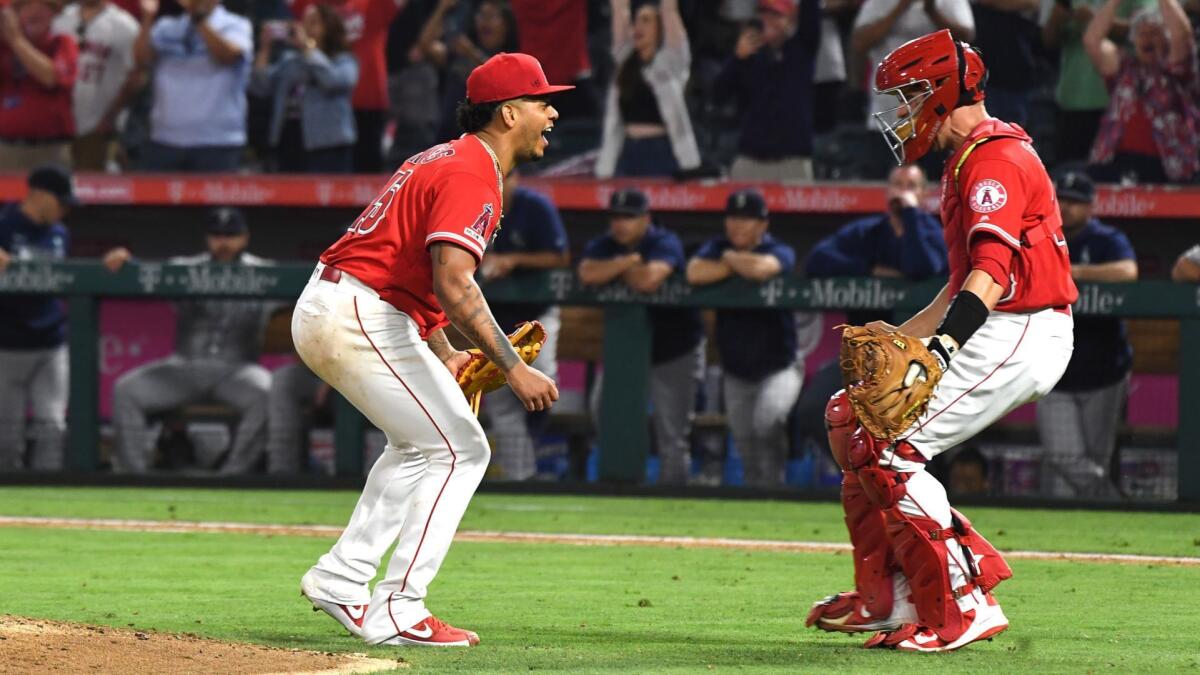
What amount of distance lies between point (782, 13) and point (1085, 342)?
329cm

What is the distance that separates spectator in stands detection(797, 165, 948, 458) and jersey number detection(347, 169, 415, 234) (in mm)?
5356

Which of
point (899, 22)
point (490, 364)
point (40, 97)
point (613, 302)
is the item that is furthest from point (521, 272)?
point (490, 364)

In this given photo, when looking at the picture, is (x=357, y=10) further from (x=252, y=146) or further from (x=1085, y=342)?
(x=1085, y=342)

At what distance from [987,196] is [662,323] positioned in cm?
600

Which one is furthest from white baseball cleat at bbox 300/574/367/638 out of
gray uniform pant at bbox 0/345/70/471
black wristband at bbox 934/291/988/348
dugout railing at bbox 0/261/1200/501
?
gray uniform pant at bbox 0/345/70/471

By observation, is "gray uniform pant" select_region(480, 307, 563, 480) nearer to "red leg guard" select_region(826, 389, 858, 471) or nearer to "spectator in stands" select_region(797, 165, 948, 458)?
"spectator in stands" select_region(797, 165, 948, 458)

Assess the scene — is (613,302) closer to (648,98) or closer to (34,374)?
(648,98)

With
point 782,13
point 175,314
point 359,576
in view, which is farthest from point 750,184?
point 359,576

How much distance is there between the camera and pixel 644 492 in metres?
11.1

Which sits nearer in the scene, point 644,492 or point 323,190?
point 644,492

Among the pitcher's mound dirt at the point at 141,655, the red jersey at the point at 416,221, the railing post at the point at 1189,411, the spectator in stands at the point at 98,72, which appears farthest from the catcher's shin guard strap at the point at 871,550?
the spectator in stands at the point at 98,72

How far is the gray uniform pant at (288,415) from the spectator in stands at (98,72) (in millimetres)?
3814

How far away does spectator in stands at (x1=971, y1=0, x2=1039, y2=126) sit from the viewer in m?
12.0

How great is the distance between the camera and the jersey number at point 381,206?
17.6 feet
